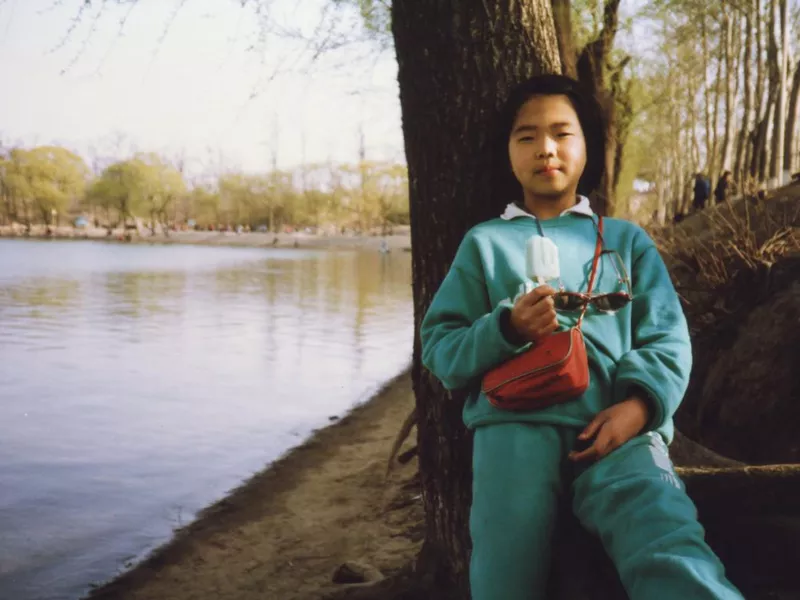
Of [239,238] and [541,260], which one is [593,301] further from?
[239,238]

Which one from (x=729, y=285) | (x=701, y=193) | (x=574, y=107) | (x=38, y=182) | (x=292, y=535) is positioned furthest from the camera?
(x=38, y=182)

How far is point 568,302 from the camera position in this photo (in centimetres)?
226

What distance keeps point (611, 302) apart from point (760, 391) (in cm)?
284

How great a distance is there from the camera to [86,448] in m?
9.11

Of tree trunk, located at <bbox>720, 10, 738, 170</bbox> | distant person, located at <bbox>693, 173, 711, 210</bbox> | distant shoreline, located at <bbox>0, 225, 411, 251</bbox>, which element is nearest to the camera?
tree trunk, located at <bbox>720, 10, 738, 170</bbox>

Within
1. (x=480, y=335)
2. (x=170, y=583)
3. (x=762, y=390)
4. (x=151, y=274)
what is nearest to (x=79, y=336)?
(x=170, y=583)

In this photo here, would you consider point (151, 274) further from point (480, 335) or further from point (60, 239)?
point (60, 239)

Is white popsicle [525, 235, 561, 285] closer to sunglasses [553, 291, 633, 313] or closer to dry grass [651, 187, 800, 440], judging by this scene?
sunglasses [553, 291, 633, 313]

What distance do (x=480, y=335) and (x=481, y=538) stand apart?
560 millimetres

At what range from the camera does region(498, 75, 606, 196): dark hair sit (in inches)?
102

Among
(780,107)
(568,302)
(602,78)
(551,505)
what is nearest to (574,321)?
(568,302)

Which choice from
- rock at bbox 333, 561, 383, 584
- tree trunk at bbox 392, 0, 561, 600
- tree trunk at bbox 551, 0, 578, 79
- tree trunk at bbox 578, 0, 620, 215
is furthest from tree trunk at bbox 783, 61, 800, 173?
tree trunk at bbox 392, 0, 561, 600

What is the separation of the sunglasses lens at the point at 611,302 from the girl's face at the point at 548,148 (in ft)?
1.37

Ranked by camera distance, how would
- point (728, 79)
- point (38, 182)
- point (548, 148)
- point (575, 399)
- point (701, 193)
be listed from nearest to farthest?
1. point (575, 399)
2. point (548, 148)
3. point (701, 193)
4. point (728, 79)
5. point (38, 182)
